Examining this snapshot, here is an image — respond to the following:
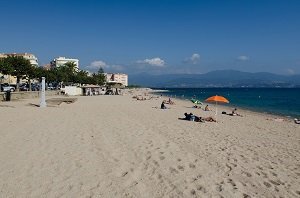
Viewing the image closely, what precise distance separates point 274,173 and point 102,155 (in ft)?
15.1

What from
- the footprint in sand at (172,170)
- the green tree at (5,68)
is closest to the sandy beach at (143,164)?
the footprint in sand at (172,170)

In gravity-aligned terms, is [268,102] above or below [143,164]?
below

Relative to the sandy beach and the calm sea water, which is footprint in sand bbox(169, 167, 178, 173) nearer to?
the sandy beach

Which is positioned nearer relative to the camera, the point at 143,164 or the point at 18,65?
the point at 143,164

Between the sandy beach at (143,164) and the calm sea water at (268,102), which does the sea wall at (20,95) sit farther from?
the calm sea water at (268,102)

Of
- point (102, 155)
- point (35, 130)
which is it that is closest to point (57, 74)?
point (35, 130)

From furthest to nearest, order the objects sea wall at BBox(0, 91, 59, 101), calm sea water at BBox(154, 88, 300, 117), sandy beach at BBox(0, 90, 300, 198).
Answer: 1. calm sea water at BBox(154, 88, 300, 117)
2. sea wall at BBox(0, 91, 59, 101)
3. sandy beach at BBox(0, 90, 300, 198)

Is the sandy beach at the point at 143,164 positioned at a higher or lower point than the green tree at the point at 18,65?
lower

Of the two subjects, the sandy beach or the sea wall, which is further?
the sea wall

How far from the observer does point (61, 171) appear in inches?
298

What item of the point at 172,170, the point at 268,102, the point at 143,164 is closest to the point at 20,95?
the point at 143,164

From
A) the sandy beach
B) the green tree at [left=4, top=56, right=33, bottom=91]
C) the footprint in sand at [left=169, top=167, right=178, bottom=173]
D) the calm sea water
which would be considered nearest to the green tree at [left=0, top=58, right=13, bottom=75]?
the green tree at [left=4, top=56, right=33, bottom=91]

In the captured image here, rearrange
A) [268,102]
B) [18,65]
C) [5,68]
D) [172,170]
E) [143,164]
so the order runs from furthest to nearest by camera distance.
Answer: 1. [268,102]
2. [18,65]
3. [5,68]
4. [143,164]
5. [172,170]

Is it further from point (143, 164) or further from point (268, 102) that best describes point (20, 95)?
point (268, 102)
